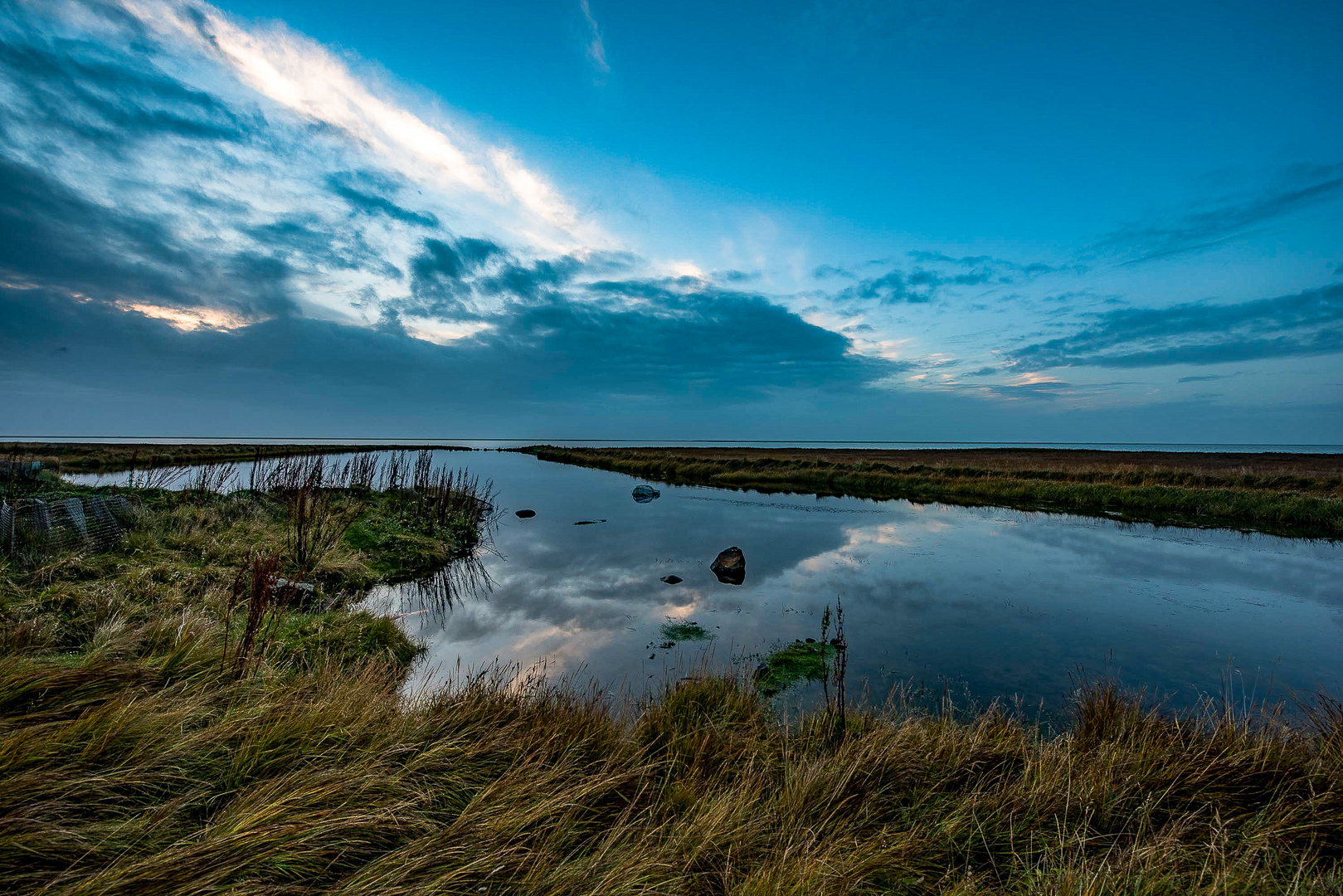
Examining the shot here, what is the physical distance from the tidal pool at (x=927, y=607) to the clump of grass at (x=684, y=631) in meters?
0.08

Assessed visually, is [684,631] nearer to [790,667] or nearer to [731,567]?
[790,667]

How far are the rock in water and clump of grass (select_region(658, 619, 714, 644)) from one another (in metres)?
2.93

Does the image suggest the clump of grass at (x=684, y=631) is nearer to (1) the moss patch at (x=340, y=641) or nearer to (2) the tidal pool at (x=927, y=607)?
(2) the tidal pool at (x=927, y=607)

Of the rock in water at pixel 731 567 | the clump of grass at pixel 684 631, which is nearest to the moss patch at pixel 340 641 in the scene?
the clump of grass at pixel 684 631

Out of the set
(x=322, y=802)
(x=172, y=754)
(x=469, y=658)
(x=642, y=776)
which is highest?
(x=172, y=754)

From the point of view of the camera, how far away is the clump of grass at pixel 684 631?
8656 mm

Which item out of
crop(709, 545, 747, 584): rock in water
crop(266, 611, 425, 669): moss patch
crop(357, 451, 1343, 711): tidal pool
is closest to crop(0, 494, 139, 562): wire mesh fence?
crop(266, 611, 425, 669): moss patch

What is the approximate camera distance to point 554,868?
2.67 meters

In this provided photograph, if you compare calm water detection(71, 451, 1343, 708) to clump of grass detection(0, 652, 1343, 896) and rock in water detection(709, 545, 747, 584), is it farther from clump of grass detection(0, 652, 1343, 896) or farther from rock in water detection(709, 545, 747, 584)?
clump of grass detection(0, 652, 1343, 896)

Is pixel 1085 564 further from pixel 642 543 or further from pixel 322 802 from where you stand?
pixel 322 802

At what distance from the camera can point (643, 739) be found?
448 cm

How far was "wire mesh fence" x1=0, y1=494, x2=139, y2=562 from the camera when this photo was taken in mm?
7953

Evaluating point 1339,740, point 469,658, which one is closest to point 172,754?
point 469,658

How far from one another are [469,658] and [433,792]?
4.89m
